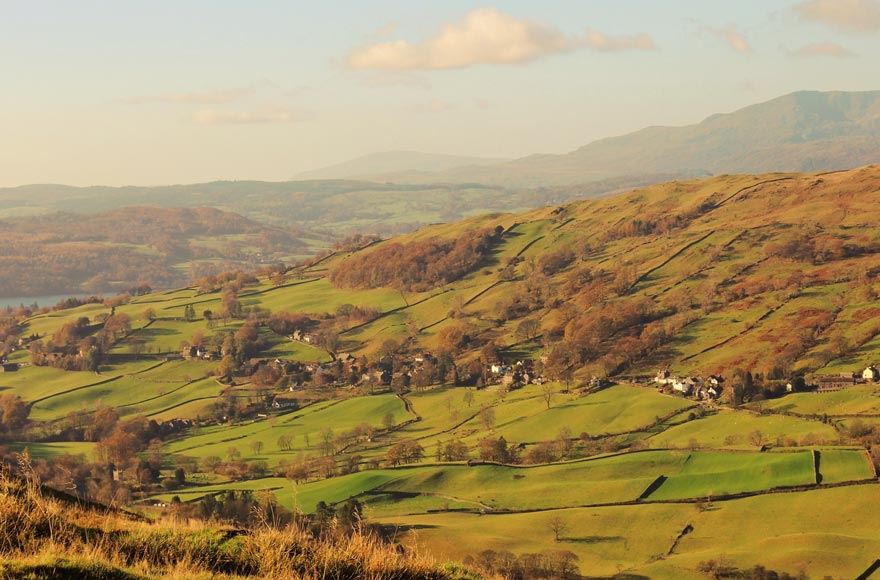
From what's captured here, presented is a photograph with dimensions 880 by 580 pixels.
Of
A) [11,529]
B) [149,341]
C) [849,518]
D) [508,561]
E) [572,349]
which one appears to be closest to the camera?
[11,529]

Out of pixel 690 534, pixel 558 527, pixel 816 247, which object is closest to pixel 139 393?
pixel 558 527

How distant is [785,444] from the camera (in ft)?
303

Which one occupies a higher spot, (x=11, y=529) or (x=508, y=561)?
(x=11, y=529)

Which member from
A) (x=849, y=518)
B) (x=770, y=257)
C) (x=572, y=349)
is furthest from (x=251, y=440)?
(x=770, y=257)

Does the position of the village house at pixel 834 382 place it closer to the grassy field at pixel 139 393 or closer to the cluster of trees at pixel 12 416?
the grassy field at pixel 139 393

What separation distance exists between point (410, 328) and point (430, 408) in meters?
48.0

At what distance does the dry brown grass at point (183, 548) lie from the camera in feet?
50.6

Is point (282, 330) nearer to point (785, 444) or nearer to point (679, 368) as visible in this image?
point (679, 368)

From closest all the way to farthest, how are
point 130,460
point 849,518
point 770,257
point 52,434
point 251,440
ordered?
1. point 849,518
2. point 130,460
3. point 251,440
4. point 52,434
5. point 770,257

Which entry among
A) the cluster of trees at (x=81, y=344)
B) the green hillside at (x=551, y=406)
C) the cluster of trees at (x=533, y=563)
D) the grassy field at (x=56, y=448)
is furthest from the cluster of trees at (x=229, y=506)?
the cluster of trees at (x=81, y=344)

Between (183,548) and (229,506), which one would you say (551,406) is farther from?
(183,548)

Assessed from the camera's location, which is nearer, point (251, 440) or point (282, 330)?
point (251, 440)

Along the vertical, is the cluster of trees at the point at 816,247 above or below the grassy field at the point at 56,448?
above

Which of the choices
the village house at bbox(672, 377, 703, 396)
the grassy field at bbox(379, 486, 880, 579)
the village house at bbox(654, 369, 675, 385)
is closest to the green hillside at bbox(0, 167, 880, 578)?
the grassy field at bbox(379, 486, 880, 579)
